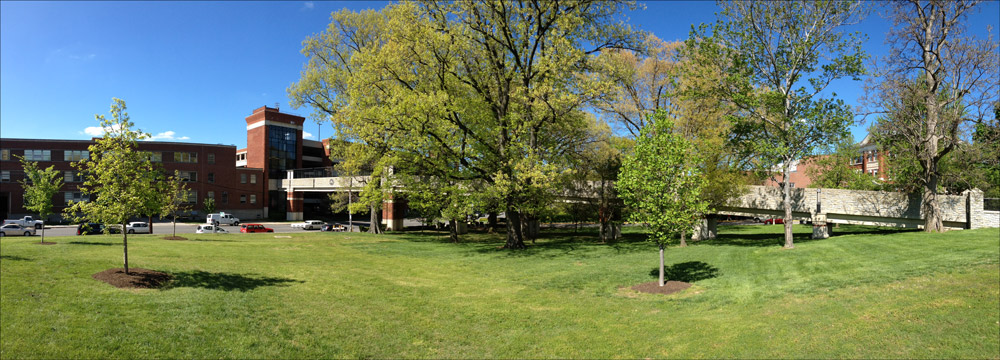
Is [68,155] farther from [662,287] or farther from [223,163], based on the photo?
[662,287]


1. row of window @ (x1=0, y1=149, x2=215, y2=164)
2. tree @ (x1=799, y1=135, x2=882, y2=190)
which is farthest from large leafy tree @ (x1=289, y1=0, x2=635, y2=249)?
row of window @ (x1=0, y1=149, x2=215, y2=164)

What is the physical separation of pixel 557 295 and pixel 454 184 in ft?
45.4

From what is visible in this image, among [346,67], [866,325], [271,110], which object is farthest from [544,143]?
[271,110]

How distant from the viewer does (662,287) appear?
52.5 ft

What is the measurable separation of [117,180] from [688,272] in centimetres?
1954

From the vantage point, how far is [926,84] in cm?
2734

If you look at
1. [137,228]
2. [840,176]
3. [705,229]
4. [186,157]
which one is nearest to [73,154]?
[186,157]

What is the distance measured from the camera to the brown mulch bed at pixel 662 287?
15.6 m

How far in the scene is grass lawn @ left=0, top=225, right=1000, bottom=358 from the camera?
31.6 ft

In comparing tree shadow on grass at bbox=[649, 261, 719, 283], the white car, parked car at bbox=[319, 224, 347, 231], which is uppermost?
the white car

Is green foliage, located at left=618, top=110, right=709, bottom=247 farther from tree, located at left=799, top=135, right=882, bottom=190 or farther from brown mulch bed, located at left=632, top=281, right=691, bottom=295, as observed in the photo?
tree, located at left=799, top=135, right=882, bottom=190

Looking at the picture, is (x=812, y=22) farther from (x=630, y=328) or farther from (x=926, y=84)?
(x=630, y=328)

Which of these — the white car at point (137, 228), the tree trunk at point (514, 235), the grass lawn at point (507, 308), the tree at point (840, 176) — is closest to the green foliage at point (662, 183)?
the grass lawn at point (507, 308)

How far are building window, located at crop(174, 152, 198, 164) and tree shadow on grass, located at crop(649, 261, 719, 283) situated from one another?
226ft
